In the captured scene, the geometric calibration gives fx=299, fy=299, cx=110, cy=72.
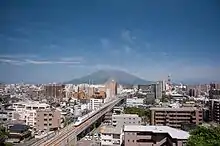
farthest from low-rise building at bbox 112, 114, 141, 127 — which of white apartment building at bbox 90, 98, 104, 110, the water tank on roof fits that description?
white apartment building at bbox 90, 98, 104, 110

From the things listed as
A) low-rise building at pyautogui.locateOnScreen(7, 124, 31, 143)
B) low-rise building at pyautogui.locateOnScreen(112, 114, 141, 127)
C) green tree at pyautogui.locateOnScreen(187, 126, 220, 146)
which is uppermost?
green tree at pyautogui.locateOnScreen(187, 126, 220, 146)

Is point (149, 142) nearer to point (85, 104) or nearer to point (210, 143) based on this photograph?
point (210, 143)

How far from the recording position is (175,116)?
6.38 m

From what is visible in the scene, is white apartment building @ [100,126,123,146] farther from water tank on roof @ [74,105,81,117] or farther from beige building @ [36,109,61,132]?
water tank on roof @ [74,105,81,117]

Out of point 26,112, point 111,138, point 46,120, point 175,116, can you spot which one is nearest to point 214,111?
point 175,116

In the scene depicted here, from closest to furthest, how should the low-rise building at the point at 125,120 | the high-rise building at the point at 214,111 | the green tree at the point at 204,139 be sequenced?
the green tree at the point at 204,139
the low-rise building at the point at 125,120
the high-rise building at the point at 214,111

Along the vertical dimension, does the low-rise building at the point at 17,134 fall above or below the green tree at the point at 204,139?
below

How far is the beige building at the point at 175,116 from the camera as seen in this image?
632cm

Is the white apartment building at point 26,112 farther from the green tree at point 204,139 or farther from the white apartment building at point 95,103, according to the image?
the green tree at point 204,139

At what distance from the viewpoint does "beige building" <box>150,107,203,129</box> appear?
6.32m

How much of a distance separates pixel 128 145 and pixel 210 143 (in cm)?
133

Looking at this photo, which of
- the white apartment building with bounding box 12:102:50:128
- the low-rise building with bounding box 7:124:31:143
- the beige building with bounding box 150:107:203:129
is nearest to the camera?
the low-rise building with bounding box 7:124:31:143

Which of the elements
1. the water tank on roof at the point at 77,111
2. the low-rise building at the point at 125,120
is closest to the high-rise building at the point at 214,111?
the low-rise building at the point at 125,120

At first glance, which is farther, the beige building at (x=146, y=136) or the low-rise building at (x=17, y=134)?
the low-rise building at (x=17, y=134)
